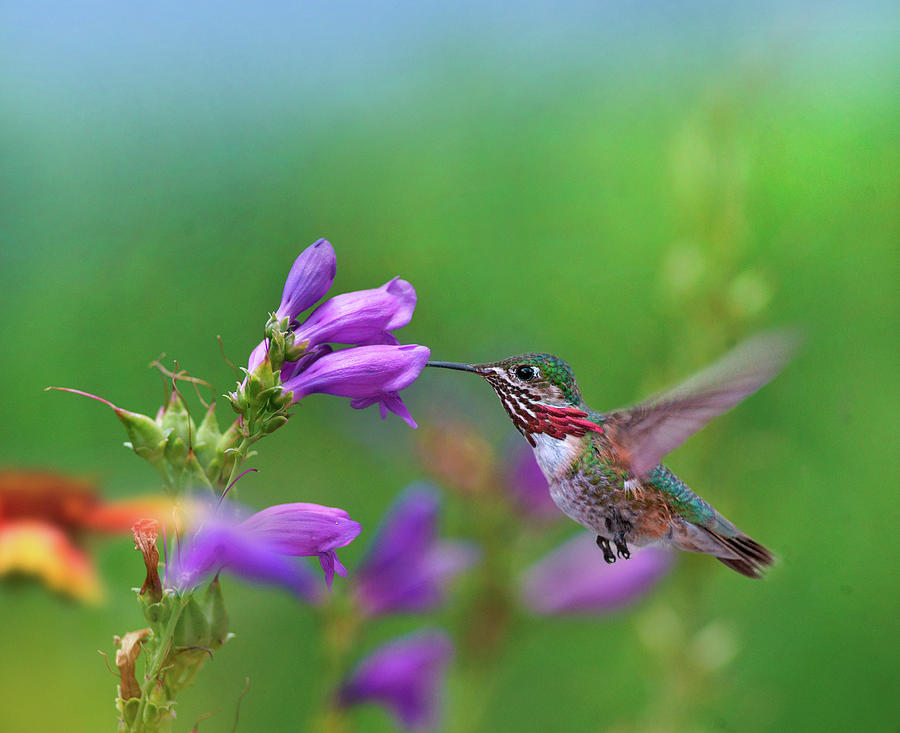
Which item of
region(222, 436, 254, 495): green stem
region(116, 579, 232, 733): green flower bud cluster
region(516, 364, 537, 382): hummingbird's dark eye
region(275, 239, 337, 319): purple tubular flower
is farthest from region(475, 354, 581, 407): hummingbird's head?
region(116, 579, 232, 733): green flower bud cluster

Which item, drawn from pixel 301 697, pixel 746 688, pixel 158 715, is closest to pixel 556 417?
pixel 158 715

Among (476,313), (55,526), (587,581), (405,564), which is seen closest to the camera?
(405,564)

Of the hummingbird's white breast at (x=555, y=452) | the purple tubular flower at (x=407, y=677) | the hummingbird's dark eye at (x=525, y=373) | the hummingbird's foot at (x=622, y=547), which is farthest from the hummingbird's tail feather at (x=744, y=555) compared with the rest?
the purple tubular flower at (x=407, y=677)

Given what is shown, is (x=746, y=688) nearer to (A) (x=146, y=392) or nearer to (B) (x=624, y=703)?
(B) (x=624, y=703)

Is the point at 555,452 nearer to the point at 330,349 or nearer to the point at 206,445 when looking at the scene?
the point at 330,349

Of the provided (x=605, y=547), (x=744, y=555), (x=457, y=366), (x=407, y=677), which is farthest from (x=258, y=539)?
(x=407, y=677)

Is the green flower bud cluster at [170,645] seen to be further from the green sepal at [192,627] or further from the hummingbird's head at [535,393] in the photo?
the hummingbird's head at [535,393]
